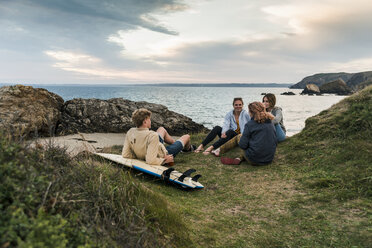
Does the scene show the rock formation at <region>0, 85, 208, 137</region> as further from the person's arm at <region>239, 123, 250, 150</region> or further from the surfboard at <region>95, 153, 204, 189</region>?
the person's arm at <region>239, 123, 250, 150</region>

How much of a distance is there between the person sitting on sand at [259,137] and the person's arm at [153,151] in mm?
2422

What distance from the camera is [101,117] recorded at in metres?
12.5

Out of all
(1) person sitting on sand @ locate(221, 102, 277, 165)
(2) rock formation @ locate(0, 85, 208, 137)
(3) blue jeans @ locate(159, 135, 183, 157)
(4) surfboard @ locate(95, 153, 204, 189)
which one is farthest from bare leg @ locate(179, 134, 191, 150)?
(2) rock formation @ locate(0, 85, 208, 137)

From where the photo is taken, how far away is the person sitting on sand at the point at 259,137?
6.60m

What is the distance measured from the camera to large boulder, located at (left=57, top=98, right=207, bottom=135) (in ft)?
39.4

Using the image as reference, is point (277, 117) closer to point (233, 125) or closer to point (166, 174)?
point (233, 125)

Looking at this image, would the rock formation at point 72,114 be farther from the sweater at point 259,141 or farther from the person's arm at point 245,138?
the sweater at point 259,141

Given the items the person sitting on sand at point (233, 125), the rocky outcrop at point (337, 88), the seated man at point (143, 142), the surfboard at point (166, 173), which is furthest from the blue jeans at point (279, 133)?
the rocky outcrop at point (337, 88)

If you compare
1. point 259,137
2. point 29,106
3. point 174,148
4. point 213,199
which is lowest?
point 213,199

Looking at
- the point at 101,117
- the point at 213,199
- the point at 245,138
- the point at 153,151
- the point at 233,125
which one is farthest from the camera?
the point at 101,117

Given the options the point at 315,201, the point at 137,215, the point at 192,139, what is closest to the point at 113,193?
the point at 137,215

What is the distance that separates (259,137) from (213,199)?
234cm

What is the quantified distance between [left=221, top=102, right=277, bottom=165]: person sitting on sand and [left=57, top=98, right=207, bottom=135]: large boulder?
7.05 meters

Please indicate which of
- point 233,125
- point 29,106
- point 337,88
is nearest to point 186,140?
point 233,125
